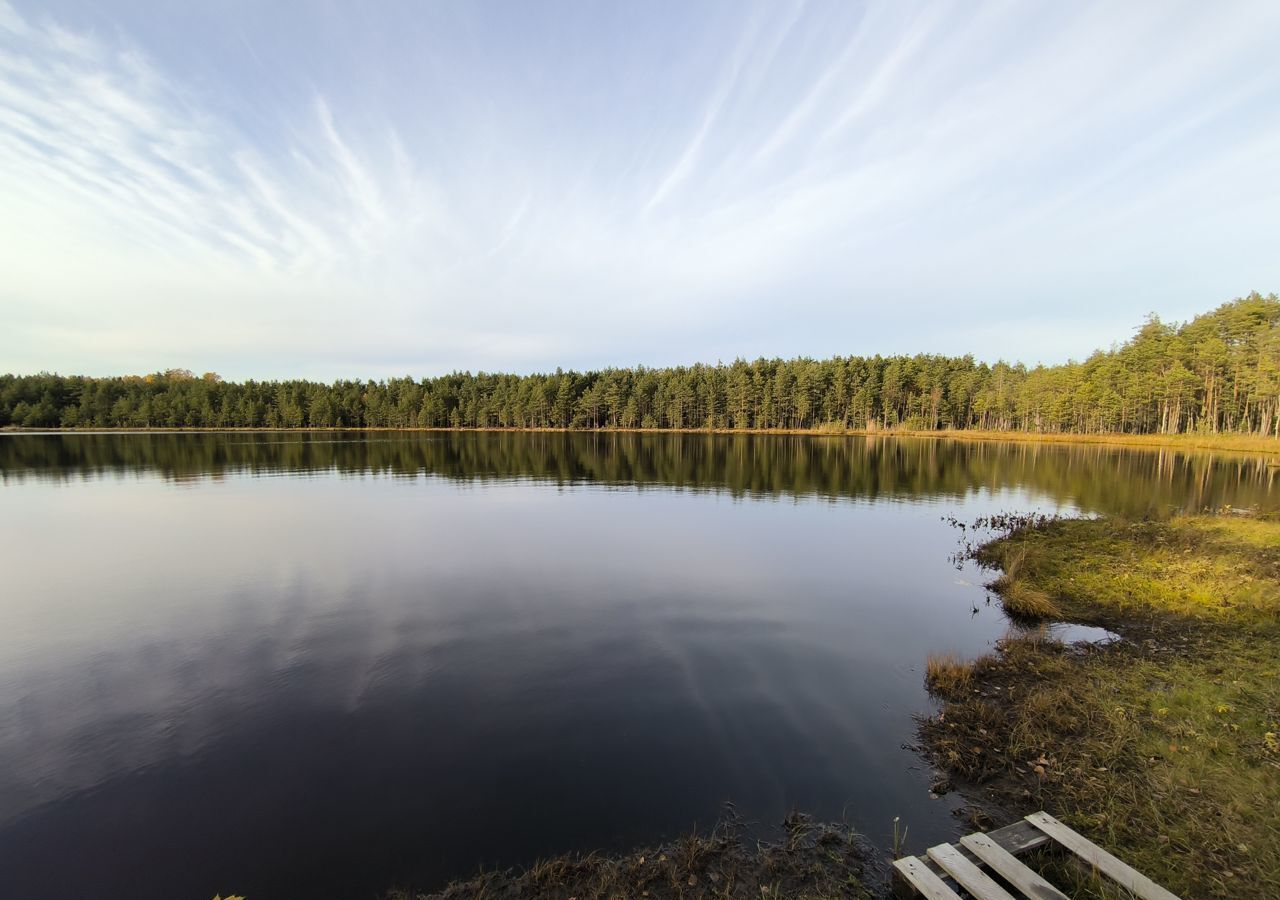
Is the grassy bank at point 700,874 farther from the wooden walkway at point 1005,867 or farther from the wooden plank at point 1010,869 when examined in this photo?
the wooden plank at point 1010,869

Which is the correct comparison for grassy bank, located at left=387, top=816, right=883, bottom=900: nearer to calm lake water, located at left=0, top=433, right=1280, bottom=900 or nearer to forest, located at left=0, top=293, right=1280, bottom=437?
calm lake water, located at left=0, top=433, right=1280, bottom=900

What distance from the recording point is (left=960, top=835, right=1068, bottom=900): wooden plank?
518 cm

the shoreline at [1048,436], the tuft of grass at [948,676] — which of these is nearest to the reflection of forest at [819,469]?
the shoreline at [1048,436]

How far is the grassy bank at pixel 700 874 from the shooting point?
236 inches

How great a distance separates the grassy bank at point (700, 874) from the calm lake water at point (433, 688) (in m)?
0.40

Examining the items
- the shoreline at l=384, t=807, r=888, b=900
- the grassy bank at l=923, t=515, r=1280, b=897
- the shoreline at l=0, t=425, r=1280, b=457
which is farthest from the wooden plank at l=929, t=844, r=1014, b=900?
the shoreline at l=0, t=425, r=1280, b=457

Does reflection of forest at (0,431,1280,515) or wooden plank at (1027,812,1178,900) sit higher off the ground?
wooden plank at (1027,812,1178,900)

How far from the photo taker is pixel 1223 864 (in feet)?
18.9

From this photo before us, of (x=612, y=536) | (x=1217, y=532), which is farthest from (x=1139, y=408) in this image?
(x=612, y=536)

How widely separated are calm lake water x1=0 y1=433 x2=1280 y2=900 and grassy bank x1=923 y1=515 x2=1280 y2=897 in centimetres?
123

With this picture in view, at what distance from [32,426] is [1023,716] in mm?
226575

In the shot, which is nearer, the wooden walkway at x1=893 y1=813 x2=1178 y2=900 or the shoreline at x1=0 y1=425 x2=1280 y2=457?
the wooden walkway at x1=893 y1=813 x2=1178 y2=900

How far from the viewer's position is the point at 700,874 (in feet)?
20.7

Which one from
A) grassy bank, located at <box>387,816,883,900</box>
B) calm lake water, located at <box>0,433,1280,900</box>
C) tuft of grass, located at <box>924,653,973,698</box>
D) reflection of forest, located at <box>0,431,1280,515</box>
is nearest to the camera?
grassy bank, located at <box>387,816,883,900</box>
